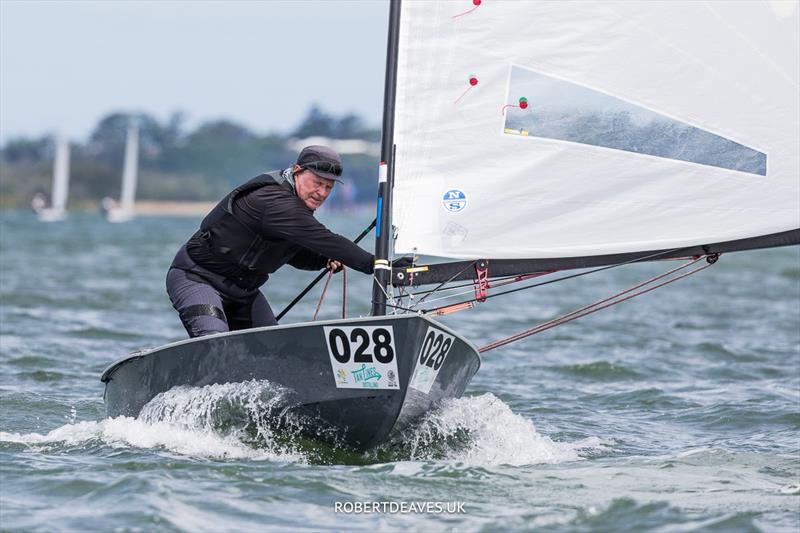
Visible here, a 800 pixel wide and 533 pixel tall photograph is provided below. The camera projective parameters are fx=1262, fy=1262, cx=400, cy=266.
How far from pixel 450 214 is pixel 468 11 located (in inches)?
34.8

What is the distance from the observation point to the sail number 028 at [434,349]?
518 centimetres

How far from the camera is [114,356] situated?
10125 millimetres

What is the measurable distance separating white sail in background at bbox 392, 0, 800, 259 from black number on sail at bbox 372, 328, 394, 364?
0.52 meters

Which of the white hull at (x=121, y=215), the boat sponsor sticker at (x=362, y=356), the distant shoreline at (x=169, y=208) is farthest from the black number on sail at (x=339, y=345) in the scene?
the distant shoreline at (x=169, y=208)

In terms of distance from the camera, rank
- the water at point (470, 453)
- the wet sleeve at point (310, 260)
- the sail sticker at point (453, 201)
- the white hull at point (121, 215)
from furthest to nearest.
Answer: the white hull at point (121, 215)
the wet sleeve at point (310, 260)
the sail sticker at point (453, 201)
the water at point (470, 453)

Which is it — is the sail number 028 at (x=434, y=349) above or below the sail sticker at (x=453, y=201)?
below

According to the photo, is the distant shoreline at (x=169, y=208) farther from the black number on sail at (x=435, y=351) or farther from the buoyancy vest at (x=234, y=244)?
the black number on sail at (x=435, y=351)

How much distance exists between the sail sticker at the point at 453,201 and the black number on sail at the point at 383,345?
72cm

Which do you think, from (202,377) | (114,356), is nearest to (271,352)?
(202,377)

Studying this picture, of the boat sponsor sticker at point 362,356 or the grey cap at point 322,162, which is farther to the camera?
the grey cap at point 322,162

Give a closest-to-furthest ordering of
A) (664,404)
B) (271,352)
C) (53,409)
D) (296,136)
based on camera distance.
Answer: (271,352) → (53,409) → (664,404) → (296,136)

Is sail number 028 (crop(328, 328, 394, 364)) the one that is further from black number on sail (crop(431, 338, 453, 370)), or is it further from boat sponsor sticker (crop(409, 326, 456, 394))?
black number on sail (crop(431, 338, 453, 370))

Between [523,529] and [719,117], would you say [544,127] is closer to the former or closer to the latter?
[719,117]

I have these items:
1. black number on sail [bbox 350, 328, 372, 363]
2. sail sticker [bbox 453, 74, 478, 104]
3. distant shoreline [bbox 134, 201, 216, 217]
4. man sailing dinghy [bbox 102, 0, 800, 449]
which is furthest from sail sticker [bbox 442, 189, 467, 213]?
distant shoreline [bbox 134, 201, 216, 217]
